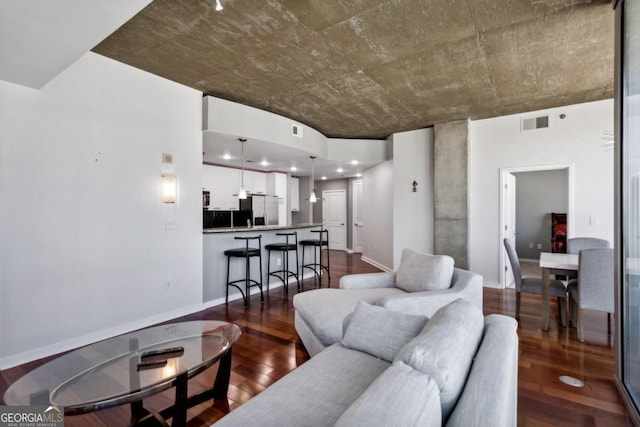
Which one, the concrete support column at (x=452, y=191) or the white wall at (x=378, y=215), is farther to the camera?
the white wall at (x=378, y=215)

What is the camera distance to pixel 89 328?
3.03 meters

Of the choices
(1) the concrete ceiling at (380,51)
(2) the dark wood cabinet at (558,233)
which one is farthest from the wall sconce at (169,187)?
(2) the dark wood cabinet at (558,233)

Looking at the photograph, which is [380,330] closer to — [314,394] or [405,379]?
[314,394]

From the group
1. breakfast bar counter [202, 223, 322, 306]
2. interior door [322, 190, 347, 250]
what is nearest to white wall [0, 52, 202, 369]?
breakfast bar counter [202, 223, 322, 306]

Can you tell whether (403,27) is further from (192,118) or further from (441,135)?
(441,135)

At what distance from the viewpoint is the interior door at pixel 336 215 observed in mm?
9750

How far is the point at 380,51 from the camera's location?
3078 millimetres

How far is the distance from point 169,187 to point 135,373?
242 cm

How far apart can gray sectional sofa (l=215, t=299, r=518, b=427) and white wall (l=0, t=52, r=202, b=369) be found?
2.57 m

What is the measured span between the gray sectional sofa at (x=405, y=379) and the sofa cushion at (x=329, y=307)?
41 cm

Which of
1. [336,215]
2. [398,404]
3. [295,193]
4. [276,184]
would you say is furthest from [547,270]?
[295,193]

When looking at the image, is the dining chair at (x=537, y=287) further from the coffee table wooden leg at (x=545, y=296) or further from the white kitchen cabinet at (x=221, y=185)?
the white kitchen cabinet at (x=221, y=185)

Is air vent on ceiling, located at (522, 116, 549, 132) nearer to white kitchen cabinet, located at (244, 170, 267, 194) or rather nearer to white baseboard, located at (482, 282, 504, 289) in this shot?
white baseboard, located at (482, 282, 504, 289)

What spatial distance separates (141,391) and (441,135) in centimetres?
537
